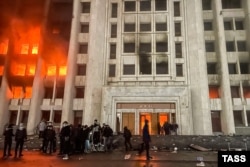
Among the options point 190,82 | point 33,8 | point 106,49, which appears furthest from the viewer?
point 106,49

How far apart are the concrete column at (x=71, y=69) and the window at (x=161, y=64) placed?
12187 millimetres

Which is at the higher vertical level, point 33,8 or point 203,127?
point 33,8

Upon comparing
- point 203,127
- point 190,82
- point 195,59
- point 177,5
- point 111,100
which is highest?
point 177,5

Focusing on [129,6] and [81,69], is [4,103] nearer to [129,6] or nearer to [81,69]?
[81,69]

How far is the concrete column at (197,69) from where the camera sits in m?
31.4

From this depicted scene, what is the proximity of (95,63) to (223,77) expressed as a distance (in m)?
18.0

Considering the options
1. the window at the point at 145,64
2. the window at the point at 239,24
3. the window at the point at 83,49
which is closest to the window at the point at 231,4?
the window at the point at 239,24

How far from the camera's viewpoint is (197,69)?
3316 cm

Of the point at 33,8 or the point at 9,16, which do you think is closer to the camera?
A: the point at 9,16

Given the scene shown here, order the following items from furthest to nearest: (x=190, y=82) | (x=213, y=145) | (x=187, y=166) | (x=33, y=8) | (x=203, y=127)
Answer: (x=190, y=82)
(x=203, y=127)
(x=33, y=8)
(x=213, y=145)
(x=187, y=166)

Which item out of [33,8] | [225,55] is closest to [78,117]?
[33,8]

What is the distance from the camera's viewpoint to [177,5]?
122ft

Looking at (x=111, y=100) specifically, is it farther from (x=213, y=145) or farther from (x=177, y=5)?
(x=177, y=5)

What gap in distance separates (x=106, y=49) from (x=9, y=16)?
21.6 meters
